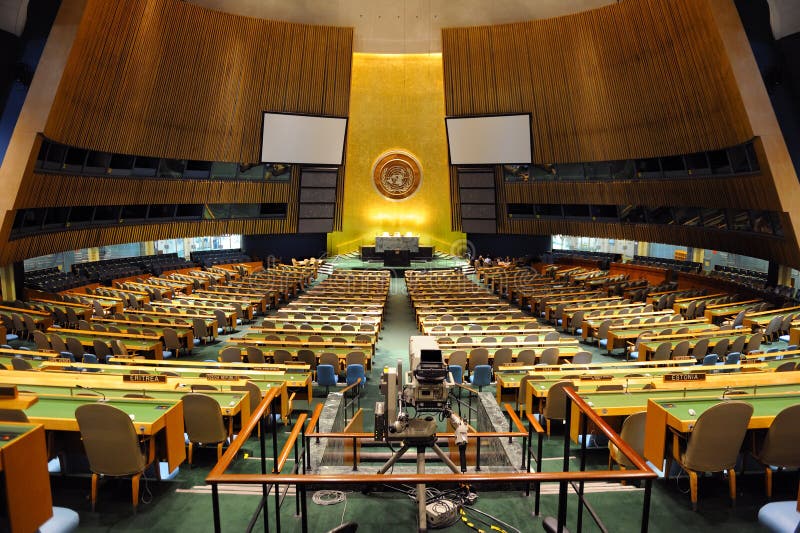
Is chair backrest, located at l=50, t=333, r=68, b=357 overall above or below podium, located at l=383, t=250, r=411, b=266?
below

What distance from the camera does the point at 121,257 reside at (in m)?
25.7

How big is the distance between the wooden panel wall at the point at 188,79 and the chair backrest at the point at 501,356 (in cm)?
1393

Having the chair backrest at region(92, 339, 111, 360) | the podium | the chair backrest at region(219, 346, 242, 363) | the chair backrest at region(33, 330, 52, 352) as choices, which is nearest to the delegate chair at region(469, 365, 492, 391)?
the chair backrest at region(219, 346, 242, 363)

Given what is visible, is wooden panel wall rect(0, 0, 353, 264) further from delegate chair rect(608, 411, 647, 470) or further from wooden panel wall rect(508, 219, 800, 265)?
delegate chair rect(608, 411, 647, 470)

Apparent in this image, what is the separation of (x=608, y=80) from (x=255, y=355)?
19.3 m

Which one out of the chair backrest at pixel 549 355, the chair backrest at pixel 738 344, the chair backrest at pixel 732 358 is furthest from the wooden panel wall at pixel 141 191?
the chair backrest at pixel 738 344

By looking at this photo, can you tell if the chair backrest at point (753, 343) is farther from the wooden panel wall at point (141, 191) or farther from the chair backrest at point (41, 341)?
the wooden panel wall at point (141, 191)

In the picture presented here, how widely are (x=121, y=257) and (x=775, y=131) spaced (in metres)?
27.2

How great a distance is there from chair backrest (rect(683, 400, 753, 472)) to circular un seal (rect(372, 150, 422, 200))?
32.2 meters

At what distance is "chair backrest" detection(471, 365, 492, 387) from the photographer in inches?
374

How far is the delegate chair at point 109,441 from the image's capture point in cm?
461

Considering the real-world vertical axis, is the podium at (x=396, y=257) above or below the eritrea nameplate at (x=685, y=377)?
above

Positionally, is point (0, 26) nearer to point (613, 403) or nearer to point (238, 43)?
point (238, 43)

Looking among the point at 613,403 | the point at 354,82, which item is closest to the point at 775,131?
the point at 613,403
